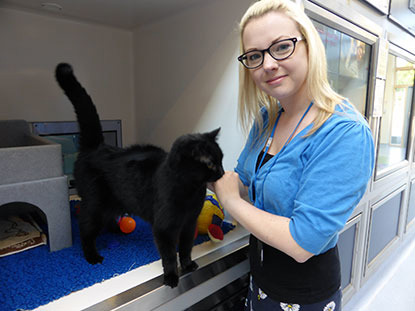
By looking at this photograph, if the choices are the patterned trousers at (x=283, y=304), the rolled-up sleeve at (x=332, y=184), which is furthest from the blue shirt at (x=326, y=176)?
the patterned trousers at (x=283, y=304)

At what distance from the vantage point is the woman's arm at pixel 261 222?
0.52 meters

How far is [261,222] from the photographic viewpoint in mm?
550

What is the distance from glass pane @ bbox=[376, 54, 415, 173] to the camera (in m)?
1.69

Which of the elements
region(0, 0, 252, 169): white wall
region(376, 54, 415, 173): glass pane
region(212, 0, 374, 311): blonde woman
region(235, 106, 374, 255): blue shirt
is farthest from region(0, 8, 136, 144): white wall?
region(376, 54, 415, 173): glass pane

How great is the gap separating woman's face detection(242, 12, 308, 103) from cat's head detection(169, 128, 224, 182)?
197 millimetres

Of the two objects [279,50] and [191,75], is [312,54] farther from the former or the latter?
[191,75]

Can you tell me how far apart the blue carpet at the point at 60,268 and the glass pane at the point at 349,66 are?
3.18ft

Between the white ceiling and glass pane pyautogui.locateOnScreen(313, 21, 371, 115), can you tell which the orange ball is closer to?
the white ceiling

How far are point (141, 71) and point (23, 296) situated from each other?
44.3 inches

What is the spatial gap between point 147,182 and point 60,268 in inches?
12.9

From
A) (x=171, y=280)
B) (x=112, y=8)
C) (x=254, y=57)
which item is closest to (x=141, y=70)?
(x=112, y=8)

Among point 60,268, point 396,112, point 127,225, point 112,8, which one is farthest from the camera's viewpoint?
point 396,112

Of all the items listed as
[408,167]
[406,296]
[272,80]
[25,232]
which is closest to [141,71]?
[25,232]

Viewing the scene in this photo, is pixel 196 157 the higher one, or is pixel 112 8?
pixel 112 8
